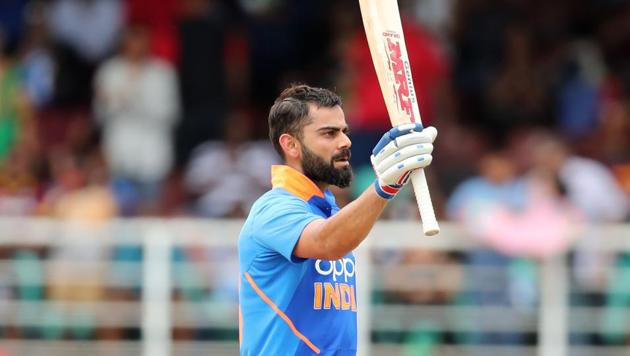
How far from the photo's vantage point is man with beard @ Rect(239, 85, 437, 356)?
19.7 feet

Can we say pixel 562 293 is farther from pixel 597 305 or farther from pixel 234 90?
pixel 234 90

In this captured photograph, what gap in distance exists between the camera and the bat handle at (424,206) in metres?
5.59

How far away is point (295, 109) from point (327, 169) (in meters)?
0.31

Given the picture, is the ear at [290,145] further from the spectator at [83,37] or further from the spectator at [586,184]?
the spectator at [83,37]

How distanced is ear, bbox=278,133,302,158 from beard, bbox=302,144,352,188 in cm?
4

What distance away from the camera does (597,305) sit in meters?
10.4

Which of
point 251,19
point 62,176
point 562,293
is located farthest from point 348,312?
point 251,19

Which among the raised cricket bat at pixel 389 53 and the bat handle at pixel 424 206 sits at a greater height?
the raised cricket bat at pixel 389 53

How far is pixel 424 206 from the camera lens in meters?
5.68

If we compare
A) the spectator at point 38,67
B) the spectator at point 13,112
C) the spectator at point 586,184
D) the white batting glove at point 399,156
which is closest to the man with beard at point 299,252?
the white batting glove at point 399,156

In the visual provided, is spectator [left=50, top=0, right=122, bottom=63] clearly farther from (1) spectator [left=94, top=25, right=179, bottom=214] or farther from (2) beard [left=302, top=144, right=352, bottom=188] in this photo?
(2) beard [left=302, top=144, right=352, bottom=188]

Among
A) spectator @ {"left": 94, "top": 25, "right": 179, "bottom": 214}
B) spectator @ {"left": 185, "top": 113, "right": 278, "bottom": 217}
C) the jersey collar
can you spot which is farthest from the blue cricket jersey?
spectator @ {"left": 94, "top": 25, "right": 179, "bottom": 214}

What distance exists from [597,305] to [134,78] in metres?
4.88

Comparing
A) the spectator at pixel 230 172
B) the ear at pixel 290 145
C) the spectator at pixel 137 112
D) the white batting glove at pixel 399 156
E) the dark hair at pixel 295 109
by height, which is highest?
the spectator at pixel 137 112
